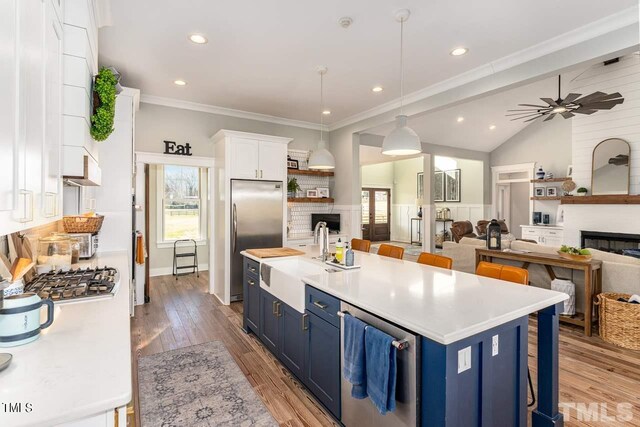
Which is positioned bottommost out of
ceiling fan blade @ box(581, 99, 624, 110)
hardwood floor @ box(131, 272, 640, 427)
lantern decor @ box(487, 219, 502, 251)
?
hardwood floor @ box(131, 272, 640, 427)

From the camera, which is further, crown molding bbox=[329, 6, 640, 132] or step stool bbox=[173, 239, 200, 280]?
step stool bbox=[173, 239, 200, 280]

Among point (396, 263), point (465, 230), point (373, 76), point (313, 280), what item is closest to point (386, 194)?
point (465, 230)

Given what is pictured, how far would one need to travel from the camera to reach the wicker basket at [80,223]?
2706 millimetres

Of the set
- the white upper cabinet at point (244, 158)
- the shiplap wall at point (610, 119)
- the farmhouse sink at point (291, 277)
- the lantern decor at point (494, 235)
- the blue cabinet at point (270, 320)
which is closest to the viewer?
the farmhouse sink at point (291, 277)

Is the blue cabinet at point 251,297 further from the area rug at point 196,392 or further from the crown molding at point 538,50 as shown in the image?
the crown molding at point 538,50

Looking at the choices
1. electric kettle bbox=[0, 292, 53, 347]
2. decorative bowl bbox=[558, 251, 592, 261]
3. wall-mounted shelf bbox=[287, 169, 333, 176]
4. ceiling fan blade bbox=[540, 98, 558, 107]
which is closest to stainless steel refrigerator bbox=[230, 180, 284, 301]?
wall-mounted shelf bbox=[287, 169, 333, 176]

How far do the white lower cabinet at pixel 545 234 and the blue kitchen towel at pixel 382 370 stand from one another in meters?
7.46

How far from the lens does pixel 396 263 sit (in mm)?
2908

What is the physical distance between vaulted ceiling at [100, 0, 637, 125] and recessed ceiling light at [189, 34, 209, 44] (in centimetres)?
5

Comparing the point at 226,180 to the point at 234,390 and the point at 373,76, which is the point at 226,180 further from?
the point at 234,390

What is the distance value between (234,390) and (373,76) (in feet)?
11.8

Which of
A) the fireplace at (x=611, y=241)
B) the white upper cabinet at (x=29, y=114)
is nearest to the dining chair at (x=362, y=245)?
the white upper cabinet at (x=29, y=114)

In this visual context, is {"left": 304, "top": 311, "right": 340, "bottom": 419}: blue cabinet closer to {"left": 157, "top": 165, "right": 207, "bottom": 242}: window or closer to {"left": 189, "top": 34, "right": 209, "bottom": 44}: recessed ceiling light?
{"left": 189, "top": 34, "right": 209, "bottom": 44}: recessed ceiling light

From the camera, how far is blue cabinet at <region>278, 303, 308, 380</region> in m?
2.43
